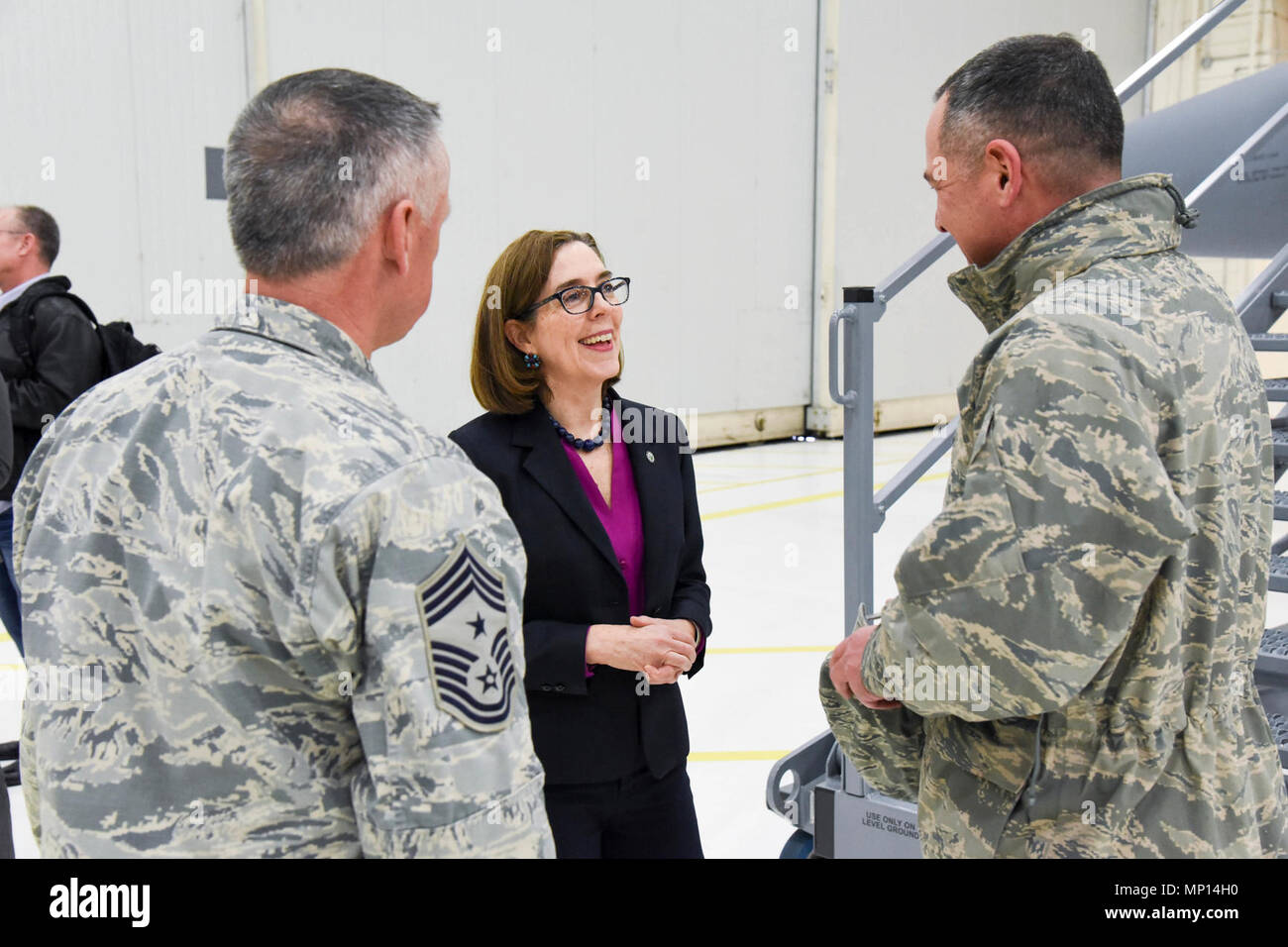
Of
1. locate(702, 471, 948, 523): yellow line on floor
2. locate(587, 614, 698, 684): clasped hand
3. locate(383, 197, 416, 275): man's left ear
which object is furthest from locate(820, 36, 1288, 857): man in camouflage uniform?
locate(702, 471, 948, 523): yellow line on floor

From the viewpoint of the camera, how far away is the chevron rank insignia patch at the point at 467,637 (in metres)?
1.20

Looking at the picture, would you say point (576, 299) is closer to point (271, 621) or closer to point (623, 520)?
point (623, 520)

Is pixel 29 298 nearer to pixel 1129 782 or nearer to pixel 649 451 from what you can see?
pixel 649 451

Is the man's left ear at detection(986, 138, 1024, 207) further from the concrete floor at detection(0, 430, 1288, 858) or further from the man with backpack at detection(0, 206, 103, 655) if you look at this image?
the man with backpack at detection(0, 206, 103, 655)

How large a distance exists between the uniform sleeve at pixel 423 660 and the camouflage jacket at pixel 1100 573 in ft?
2.34

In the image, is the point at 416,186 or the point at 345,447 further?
the point at 416,186

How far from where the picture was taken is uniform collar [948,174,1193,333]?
5.61 ft

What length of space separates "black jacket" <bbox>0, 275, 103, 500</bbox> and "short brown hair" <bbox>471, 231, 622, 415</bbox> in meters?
2.42
